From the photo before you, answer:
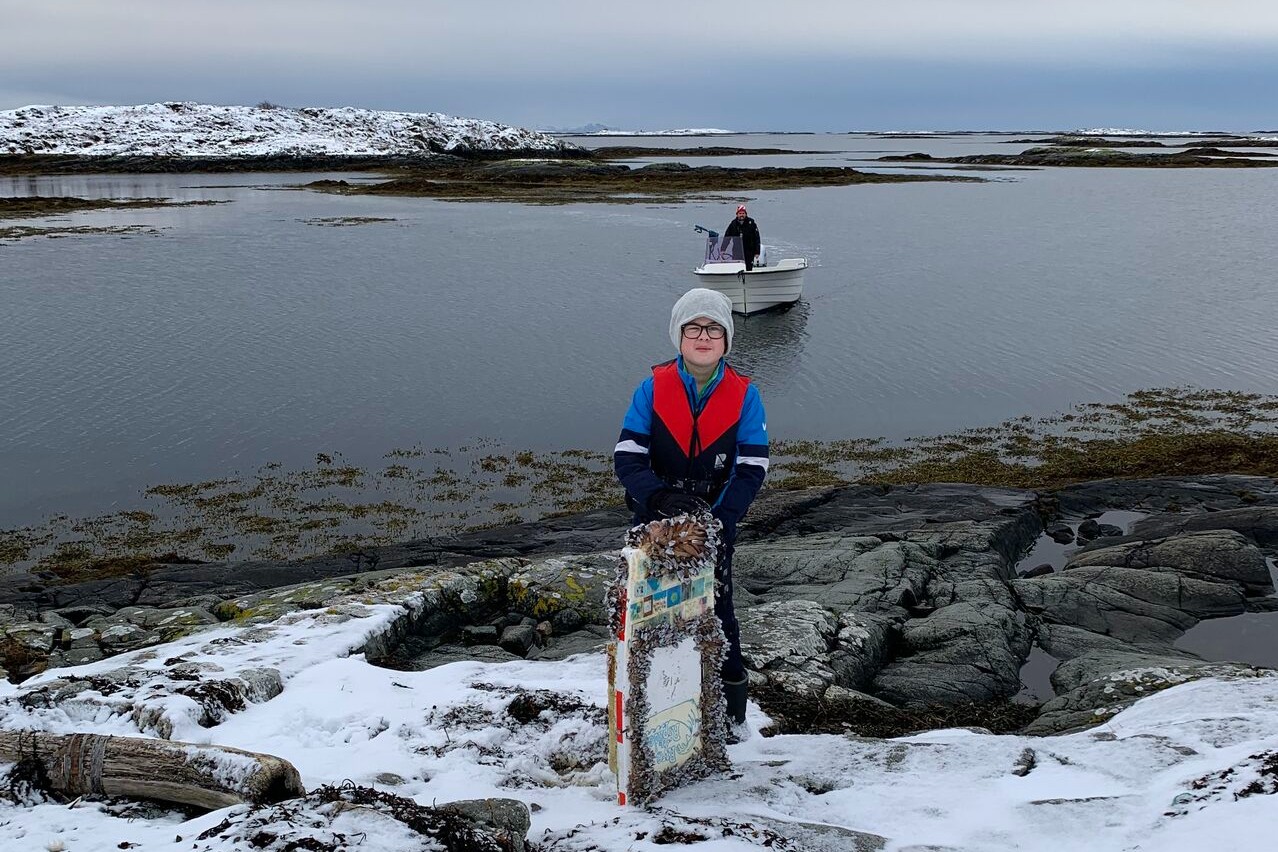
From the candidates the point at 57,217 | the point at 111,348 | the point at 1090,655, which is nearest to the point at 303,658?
the point at 1090,655

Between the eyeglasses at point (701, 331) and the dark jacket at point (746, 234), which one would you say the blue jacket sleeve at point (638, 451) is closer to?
the eyeglasses at point (701, 331)

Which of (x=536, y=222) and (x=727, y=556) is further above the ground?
(x=536, y=222)

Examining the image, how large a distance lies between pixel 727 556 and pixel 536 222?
46546 mm

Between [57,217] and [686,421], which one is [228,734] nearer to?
[686,421]

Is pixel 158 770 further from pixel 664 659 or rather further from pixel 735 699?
pixel 735 699

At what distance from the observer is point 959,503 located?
43.0 feet

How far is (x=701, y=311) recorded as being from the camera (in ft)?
17.1

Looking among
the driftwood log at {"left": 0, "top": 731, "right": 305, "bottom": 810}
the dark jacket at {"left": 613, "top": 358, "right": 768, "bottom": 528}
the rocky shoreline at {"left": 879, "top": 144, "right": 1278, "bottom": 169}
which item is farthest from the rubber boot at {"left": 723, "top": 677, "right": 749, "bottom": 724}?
the rocky shoreline at {"left": 879, "top": 144, "right": 1278, "bottom": 169}

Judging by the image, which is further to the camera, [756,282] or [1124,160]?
[1124,160]

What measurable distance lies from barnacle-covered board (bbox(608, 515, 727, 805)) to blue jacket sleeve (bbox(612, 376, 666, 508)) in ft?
1.36

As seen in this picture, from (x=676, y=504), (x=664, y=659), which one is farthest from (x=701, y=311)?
(x=664, y=659)

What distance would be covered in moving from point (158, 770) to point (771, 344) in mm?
21070

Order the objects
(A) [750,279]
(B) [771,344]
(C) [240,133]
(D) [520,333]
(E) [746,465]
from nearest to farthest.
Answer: (E) [746,465]
(B) [771,344]
(D) [520,333]
(A) [750,279]
(C) [240,133]

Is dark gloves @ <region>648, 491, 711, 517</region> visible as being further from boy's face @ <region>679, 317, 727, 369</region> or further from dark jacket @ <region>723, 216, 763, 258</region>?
dark jacket @ <region>723, 216, 763, 258</region>
